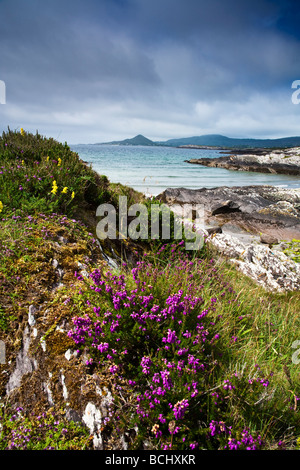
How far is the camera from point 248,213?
13789 mm

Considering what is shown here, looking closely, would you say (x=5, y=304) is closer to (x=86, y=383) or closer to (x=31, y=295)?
(x=31, y=295)

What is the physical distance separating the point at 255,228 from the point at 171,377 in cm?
1139

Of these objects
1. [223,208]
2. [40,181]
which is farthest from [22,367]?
[223,208]

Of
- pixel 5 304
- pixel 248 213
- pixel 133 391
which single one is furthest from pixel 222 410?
pixel 248 213

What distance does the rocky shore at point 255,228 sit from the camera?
6.14 metres

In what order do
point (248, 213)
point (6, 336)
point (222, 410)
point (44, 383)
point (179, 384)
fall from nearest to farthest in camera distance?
point (179, 384) → point (222, 410) → point (44, 383) → point (6, 336) → point (248, 213)

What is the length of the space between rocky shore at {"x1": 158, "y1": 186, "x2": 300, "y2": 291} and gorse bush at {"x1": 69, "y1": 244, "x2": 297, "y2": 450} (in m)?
4.05

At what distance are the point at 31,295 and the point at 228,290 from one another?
2732 mm

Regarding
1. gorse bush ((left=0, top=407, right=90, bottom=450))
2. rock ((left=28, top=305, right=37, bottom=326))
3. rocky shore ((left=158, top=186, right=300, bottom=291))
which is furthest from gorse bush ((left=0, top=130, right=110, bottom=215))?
rocky shore ((left=158, top=186, right=300, bottom=291))

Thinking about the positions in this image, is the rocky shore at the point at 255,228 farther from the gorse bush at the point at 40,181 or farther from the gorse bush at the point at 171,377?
the gorse bush at the point at 171,377

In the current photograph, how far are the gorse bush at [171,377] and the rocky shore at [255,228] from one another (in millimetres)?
4049

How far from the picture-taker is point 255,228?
12062 millimetres
